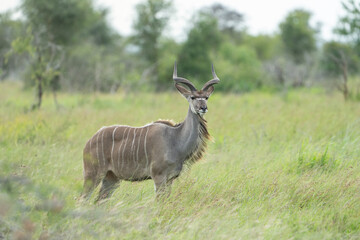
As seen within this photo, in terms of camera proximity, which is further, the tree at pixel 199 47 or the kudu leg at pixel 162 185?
the tree at pixel 199 47

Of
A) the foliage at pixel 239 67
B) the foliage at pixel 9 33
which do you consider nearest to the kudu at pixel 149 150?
the foliage at pixel 239 67

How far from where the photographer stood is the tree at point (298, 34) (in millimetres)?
28391

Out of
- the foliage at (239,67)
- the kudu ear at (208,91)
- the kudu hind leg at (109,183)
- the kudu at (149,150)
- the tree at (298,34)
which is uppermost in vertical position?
the tree at (298,34)

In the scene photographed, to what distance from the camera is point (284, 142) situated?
6.59 m

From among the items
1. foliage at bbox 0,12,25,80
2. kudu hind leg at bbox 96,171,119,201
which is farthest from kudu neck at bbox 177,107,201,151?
foliage at bbox 0,12,25,80

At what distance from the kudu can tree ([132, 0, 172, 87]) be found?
17.0 meters

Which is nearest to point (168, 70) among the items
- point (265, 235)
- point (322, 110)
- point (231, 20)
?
point (322, 110)

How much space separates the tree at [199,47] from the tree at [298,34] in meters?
7.73

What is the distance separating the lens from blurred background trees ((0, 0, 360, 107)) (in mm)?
15133

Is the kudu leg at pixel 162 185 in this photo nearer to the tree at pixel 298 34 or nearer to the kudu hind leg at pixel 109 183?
the kudu hind leg at pixel 109 183

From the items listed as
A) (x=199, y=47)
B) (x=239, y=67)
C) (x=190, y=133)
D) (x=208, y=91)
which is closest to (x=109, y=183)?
(x=190, y=133)

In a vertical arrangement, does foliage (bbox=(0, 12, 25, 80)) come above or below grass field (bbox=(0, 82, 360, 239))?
above

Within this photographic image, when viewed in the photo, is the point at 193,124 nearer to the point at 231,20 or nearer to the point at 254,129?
the point at 254,129

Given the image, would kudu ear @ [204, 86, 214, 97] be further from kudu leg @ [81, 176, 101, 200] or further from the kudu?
kudu leg @ [81, 176, 101, 200]
